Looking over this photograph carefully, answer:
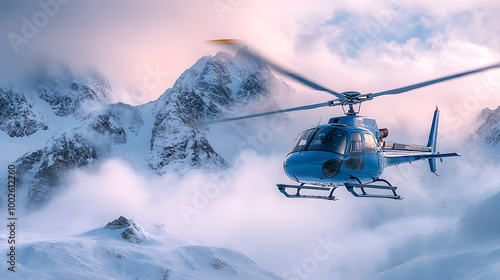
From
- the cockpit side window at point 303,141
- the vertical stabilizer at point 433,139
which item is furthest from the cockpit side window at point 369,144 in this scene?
the vertical stabilizer at point 433,139

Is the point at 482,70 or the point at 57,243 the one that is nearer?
the point at 482,70

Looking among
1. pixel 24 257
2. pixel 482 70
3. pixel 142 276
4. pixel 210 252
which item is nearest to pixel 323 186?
pixel 482 70

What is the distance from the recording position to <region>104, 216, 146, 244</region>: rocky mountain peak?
17454 centimetres

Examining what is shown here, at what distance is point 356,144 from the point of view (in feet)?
76.7

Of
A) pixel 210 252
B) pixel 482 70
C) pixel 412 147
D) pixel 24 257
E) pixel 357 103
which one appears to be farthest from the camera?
pixel 210 252

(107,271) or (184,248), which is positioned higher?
(184,248)

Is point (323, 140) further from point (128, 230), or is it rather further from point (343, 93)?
point (128, 230)

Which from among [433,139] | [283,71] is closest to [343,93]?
[283,71]

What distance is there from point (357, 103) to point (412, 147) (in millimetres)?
7286

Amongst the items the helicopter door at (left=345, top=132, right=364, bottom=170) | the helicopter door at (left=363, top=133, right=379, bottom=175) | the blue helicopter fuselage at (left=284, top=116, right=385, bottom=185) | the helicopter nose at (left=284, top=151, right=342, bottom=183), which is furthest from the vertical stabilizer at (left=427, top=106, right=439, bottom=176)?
the helicopter nose at (left=284, top=151, right=342, bottom=183)

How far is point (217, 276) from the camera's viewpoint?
516 feet

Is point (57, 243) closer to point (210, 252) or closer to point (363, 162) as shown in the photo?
point (210, 252)

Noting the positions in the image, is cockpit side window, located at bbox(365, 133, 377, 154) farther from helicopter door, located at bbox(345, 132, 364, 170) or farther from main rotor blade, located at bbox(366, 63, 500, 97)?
main rotor blade, located at bbox(366, 63, 500, 97)

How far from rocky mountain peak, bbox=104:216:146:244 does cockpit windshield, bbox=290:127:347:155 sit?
161m
